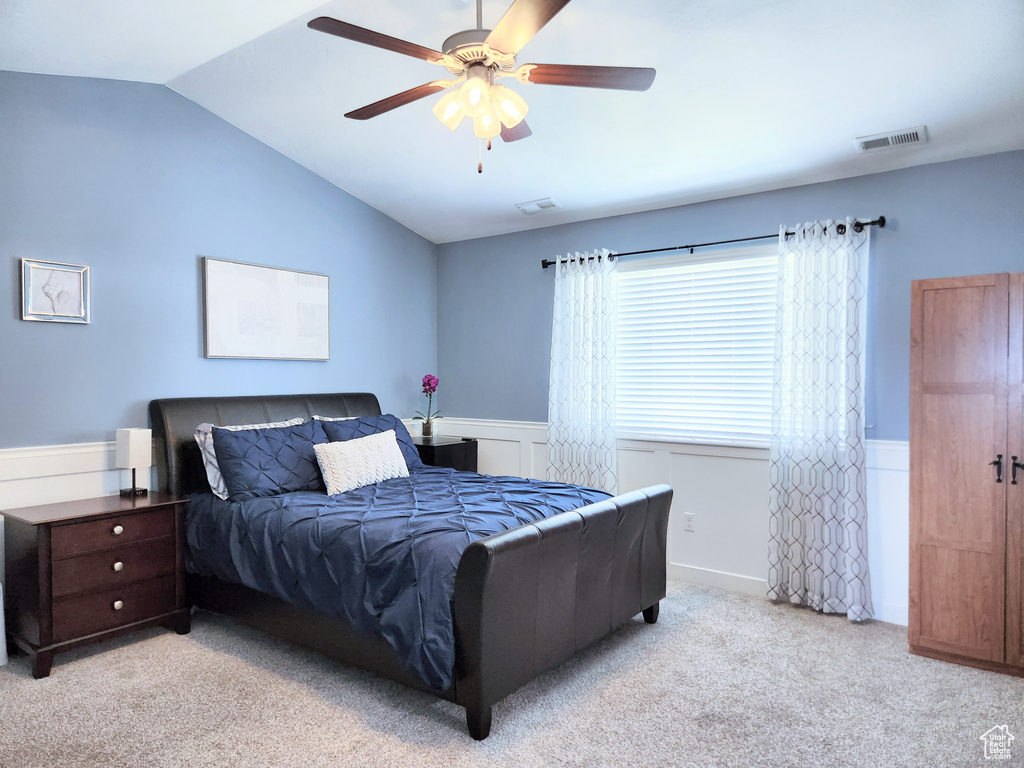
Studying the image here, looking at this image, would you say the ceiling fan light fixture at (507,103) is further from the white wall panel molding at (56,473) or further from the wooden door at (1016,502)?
the white wall panel molding at (56,473)

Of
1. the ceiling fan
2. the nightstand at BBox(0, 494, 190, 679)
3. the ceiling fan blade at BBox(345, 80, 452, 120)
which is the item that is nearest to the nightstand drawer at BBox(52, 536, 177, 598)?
the nightstand at BBox(0, 494, 190, 679)

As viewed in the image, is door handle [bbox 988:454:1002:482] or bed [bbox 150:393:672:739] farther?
door handle [bbox 988:454:1002:482]

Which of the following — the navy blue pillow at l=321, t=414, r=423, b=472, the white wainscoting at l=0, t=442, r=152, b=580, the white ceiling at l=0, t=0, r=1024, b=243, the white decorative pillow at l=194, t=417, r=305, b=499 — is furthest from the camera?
the navy blue pillow at l=321, t=414, r=423, b=472

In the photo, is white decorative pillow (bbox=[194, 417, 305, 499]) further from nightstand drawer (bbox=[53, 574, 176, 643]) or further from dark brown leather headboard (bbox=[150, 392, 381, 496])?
nightstand drawer (bbox=[53, 574, 176, 643])

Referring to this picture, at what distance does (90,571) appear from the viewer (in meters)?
3.02

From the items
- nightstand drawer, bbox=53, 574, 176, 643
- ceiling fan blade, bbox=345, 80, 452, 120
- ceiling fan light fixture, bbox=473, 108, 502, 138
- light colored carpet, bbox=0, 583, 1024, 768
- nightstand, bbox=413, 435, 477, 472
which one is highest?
ceiling fan blade, bbox=345, 80, 452, 120

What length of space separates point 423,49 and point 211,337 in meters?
2.47

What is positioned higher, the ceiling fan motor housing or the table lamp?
the ceiling fan motor housing

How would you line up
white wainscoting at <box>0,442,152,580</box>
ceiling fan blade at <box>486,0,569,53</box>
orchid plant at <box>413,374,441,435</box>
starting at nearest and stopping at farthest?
ceiling fan blade at <box>486,0,569,53</box> < white wainscoting at <box>0,442,152,580</box> < orchid plant at <box>413,374,441,435</box>

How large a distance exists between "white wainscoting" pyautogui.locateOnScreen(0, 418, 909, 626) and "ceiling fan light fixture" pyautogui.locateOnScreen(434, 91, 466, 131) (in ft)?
8.46

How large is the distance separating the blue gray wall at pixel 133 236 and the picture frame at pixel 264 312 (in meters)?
0.06

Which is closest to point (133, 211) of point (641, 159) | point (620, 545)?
point (641, 159)

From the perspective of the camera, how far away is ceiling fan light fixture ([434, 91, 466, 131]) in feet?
7.55

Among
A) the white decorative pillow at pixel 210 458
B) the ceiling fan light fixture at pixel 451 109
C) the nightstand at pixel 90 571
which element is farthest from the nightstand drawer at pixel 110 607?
the ceiling fan light fixture at pixel 451 109
